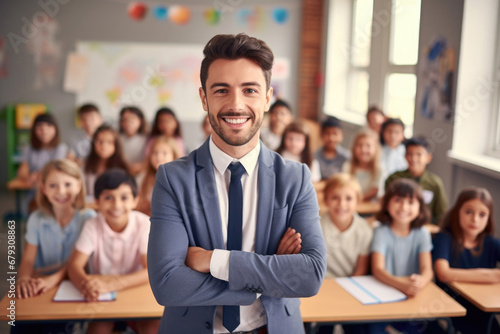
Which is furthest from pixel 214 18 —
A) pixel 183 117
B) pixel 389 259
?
pixel 389 259

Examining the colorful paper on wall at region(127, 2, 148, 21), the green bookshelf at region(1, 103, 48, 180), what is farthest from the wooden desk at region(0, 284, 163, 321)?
the colorful paper on wall at region(127, 2, 148, 21)

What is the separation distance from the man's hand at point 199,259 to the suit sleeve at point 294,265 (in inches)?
2.7

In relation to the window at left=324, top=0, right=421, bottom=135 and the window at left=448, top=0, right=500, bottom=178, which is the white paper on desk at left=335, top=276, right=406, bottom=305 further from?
the window at left=324, top=0, right=421, bottom=135

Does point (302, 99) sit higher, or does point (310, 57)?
point (310, 57)

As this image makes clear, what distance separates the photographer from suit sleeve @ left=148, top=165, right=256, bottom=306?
A: 4.35 ft

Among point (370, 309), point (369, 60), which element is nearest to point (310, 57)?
point (369, 60)

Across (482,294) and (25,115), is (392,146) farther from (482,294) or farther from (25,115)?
(25,115)

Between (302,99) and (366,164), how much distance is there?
350 cm

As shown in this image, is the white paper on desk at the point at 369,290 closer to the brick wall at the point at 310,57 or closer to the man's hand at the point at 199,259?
the man's hand at the point at 199,259

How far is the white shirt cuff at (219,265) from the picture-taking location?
131 centimetres

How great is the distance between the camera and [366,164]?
4.21 metres

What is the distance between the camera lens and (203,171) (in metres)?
1.36

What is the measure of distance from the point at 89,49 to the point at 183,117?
1642 millimetres

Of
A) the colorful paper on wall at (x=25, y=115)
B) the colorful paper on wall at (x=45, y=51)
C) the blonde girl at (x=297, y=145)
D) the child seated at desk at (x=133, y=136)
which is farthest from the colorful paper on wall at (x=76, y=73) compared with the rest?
the blonde girl at (x=297, y=145)
